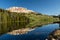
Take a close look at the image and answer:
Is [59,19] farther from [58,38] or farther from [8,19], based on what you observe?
[8,19]

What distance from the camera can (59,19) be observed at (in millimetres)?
22188

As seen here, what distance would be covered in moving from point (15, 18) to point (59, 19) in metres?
21.0

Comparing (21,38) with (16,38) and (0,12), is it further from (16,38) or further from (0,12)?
(0,12)

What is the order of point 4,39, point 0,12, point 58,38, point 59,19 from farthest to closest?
point 0,12 → point 59,19 → point 4,39 → point 58,38

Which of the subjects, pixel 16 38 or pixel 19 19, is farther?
pixel 19 19

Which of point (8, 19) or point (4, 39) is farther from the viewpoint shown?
point (8, 19)

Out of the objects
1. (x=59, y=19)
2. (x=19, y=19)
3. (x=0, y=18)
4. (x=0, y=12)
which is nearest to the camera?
(x=59, y=19)

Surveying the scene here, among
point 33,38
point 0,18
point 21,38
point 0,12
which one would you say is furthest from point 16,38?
point 0,12

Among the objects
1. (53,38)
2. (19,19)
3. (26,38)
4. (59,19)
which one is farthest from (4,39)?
(19,19)

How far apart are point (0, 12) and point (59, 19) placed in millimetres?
29646

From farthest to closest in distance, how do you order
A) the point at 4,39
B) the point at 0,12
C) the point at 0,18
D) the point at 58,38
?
1. the point at 0,12
2. the point at 0,18
3. the point at 4,39
4. the point at 58,38

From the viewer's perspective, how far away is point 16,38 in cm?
1345

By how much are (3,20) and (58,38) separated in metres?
32.9

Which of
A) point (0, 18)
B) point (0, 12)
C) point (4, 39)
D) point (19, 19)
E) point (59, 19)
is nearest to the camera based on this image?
point (4, 39)
